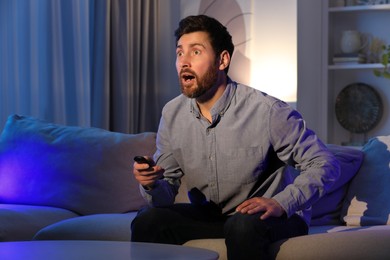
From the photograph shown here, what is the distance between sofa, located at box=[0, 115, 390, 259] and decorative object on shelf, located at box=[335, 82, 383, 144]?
231cm

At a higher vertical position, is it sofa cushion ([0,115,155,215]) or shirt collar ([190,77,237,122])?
shirt collar ([190,77,237,122])

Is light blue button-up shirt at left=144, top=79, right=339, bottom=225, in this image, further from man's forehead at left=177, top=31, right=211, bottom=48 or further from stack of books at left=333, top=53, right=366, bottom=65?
stack of books at left=333, top=53, right=366, bottom=65

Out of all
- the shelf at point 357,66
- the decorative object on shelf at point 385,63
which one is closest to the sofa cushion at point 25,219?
the decorative object on shelf at point 385,63

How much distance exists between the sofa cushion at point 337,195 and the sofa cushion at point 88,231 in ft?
2.32

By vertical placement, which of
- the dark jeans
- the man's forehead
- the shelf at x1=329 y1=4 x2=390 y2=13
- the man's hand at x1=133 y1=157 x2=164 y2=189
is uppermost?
the shelf at x1=329 y1=4 x2=390 y2=13

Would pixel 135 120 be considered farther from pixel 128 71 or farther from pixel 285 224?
pixel 285 224

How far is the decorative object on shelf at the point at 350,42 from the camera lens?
532 cm

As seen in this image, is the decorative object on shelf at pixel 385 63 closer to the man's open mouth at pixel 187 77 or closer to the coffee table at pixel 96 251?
the man's open mouth at pixel 187 77

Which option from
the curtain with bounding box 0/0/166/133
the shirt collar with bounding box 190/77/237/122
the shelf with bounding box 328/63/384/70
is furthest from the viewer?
→ the shelf with bounding box 328/63/384/70

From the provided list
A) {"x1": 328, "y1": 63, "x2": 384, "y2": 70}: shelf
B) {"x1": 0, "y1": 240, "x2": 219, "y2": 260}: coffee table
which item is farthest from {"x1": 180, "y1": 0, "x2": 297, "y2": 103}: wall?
{"x1": 0, "y1": 240, "x2": 219, "y2": 260}: coffee table

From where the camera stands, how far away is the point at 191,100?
2676 millimetres

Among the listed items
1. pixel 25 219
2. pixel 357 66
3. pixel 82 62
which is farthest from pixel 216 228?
pixel 357 66

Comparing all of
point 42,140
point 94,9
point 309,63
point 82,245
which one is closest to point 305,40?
point 309,63

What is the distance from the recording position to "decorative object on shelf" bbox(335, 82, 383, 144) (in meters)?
5.43
